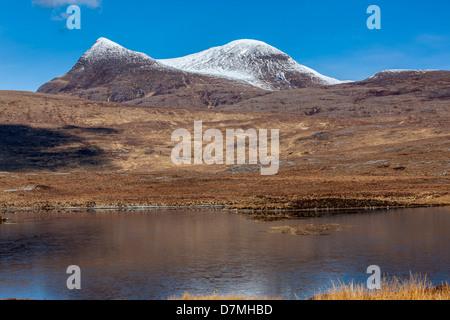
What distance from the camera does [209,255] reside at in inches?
960

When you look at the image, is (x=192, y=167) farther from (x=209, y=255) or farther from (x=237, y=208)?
(x=209, y=255)

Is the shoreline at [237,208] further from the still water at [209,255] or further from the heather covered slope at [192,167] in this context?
the still water at [209,255]

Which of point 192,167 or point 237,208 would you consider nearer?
point 237,208

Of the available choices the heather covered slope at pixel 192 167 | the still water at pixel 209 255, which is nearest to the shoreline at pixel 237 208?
the heather covered slope at pixel 192 167

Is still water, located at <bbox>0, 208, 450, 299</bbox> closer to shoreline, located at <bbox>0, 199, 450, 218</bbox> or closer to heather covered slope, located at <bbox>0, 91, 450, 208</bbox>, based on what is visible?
shoreline, located at <bbox>0, 199, 450, 218</bbox>

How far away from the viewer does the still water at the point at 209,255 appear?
18.1 m

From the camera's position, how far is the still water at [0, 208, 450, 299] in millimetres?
18141

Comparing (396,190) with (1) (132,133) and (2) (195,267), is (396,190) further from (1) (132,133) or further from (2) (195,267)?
(1) (132,133)

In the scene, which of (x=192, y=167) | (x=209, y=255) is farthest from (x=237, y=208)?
(x=192, y=167)

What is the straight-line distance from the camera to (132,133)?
132m

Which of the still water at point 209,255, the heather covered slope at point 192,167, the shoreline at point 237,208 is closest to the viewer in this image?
the still water at point 209,255

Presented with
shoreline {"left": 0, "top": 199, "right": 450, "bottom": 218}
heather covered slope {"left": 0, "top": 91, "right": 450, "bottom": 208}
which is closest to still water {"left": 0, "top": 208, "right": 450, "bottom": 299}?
shoreline {"left": 0, "top": 199, "right": 450, "bottom": 218}


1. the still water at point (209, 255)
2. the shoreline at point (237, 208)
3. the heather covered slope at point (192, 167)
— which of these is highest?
the heather covered slope at point (192, 167)
